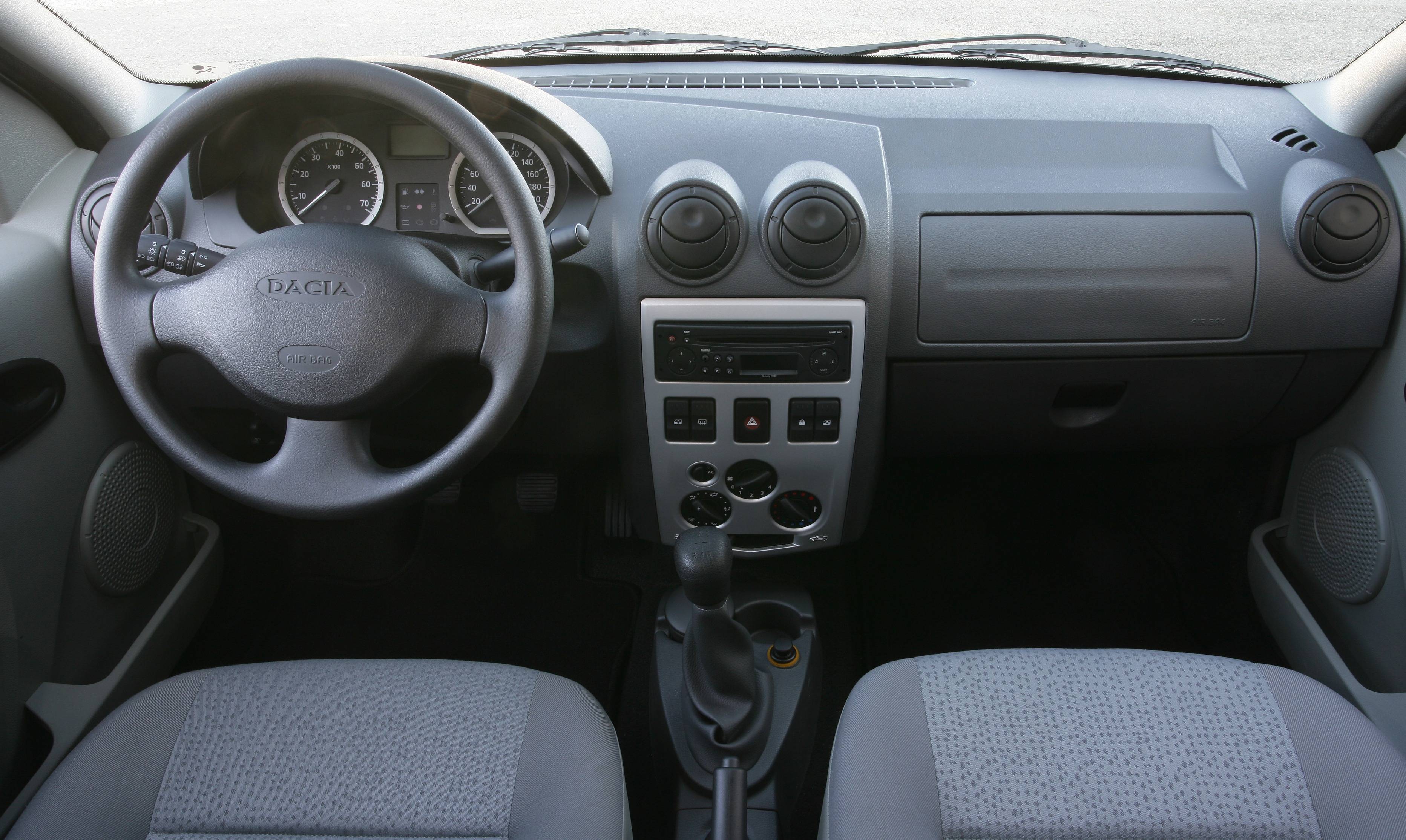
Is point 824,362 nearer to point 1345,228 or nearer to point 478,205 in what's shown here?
point 478,205

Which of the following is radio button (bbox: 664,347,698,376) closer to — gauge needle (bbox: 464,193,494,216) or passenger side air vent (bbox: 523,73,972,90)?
gauge needle (bbox: 464,193,494,216)

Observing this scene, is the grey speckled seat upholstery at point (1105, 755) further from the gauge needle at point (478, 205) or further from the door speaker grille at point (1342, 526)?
the gauge needle at point (478, 205)

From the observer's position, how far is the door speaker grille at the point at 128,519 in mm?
1514

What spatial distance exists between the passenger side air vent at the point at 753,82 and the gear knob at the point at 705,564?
2.69 ft

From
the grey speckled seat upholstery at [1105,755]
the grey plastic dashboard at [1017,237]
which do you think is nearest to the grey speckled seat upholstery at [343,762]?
the grey speckled seat upholstery at [1105,755]

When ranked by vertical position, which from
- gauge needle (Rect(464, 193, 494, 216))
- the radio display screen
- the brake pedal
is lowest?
the brake pedal

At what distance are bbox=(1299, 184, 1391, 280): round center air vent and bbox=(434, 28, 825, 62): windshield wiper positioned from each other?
36.6 inches

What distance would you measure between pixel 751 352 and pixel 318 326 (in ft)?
2.15

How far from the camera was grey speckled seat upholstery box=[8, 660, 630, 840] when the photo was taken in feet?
3.29

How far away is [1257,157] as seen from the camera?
1.54 meters

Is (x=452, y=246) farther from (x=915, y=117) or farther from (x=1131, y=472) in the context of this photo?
(x=1131, y=472)

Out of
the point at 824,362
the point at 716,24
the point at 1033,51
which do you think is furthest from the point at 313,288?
the point at 1033,51

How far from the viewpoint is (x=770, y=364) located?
146 cm

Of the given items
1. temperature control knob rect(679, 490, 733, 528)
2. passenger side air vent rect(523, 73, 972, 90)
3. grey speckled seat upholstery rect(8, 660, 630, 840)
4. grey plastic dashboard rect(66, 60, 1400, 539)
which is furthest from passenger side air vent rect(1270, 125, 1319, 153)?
grey speckled seat upholstery rect(8, 660, 630, 840)
